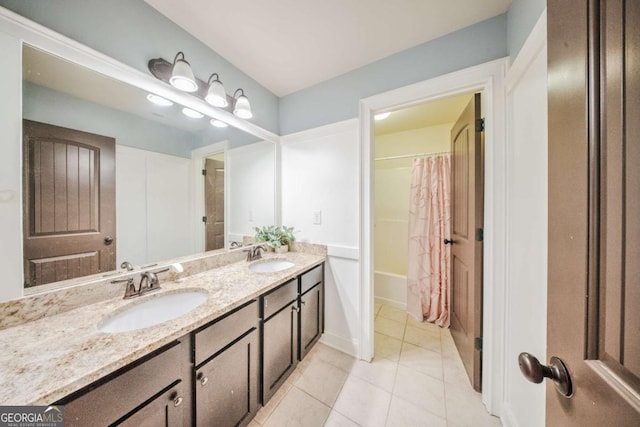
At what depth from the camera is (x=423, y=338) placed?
78.1 inches

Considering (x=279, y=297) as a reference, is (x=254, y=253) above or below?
above

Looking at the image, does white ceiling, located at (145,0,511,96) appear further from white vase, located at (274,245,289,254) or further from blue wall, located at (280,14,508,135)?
white vase, located at (274,245,289,254)

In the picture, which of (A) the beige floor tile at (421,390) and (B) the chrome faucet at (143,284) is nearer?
(B) the chrome faucet at (143,284)

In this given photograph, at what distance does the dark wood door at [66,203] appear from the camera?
0.86 meters

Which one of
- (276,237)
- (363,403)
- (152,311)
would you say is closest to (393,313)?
(363,403)

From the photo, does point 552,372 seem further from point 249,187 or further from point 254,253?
point 249,187

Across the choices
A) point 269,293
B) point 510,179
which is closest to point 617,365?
point 510,179

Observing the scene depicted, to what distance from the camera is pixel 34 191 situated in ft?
2.81

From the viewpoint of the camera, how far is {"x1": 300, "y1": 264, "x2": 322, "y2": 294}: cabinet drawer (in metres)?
1.59

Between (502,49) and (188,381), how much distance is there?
7.75ft

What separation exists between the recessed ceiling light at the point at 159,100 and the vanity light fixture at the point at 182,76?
4.5 inches

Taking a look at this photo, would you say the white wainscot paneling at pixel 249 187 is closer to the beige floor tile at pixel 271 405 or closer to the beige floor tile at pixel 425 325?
the beige floor tile at pixel 271 405

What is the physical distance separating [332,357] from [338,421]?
52 centimetres

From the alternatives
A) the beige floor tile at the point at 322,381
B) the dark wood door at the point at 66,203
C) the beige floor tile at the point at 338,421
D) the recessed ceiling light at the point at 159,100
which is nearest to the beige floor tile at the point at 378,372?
the beige floor tile at the point at 322,381
